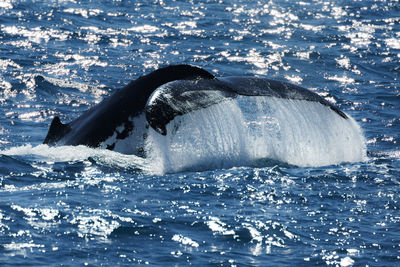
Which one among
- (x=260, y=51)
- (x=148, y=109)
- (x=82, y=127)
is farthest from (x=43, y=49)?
(x=148, y=109)

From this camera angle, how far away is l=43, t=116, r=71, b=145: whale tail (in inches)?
405

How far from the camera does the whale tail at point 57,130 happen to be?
10281mm

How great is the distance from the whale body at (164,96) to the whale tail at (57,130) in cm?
26

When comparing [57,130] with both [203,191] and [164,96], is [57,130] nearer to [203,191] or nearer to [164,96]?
[164,96]

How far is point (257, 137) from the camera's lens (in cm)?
1103

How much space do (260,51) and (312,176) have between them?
13832 millimetres

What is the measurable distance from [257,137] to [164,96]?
8.03 ft

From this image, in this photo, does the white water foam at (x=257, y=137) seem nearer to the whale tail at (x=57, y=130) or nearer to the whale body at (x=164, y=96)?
the whale body at (x=164, y=96)

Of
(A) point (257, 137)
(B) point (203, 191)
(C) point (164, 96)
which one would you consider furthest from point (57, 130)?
(A) point (257, 137)

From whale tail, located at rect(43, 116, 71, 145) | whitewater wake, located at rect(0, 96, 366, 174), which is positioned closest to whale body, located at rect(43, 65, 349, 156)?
whitewater wake, located at rect(0, 96, 366, 174)

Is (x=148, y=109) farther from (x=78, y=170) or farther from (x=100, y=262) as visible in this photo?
(x=100, y=262)

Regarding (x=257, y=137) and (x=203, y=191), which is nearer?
(x=203, y=191)

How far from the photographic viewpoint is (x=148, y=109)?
8.77 m

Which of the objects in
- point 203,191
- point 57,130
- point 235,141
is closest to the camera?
point 203,191
